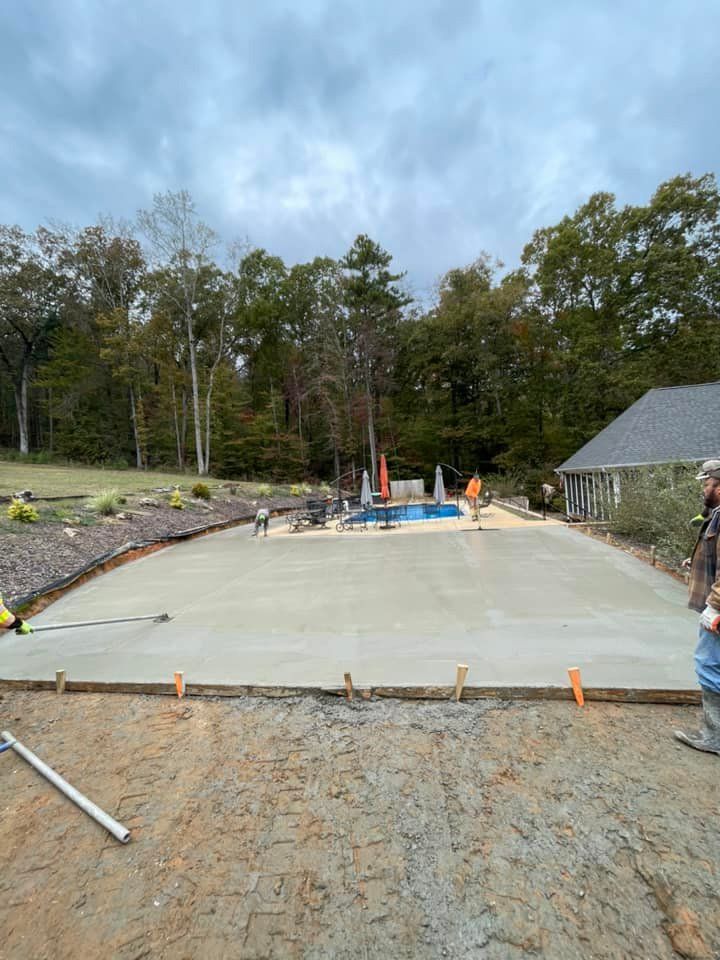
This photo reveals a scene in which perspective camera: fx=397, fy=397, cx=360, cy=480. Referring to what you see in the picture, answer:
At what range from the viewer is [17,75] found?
8.23 metres

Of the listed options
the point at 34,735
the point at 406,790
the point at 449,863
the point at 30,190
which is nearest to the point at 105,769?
the point at 34,735

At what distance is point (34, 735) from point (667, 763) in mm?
3745

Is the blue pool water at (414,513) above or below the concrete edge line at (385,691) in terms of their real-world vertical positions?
above

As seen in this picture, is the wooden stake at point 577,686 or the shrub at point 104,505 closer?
the wooden stake at point 577,686

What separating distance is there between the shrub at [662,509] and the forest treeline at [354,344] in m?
14.6

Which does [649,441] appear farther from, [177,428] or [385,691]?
[177,428]

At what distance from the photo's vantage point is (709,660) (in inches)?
87.7

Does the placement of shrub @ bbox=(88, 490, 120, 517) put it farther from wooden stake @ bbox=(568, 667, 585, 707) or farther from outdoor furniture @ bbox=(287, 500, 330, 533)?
wooden stake @ bbox=(568, 667, 585, 707)

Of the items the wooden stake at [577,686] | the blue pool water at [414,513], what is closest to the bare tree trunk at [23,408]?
the blue pool water at [414,513]

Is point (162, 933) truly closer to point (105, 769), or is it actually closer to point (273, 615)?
point (105, 769)

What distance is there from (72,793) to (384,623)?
8.90ft

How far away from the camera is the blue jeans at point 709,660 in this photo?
220 centimetres

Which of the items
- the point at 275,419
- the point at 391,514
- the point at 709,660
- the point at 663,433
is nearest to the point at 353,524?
the point at 391,514

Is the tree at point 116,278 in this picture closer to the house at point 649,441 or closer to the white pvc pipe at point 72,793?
the house at point 649,441
